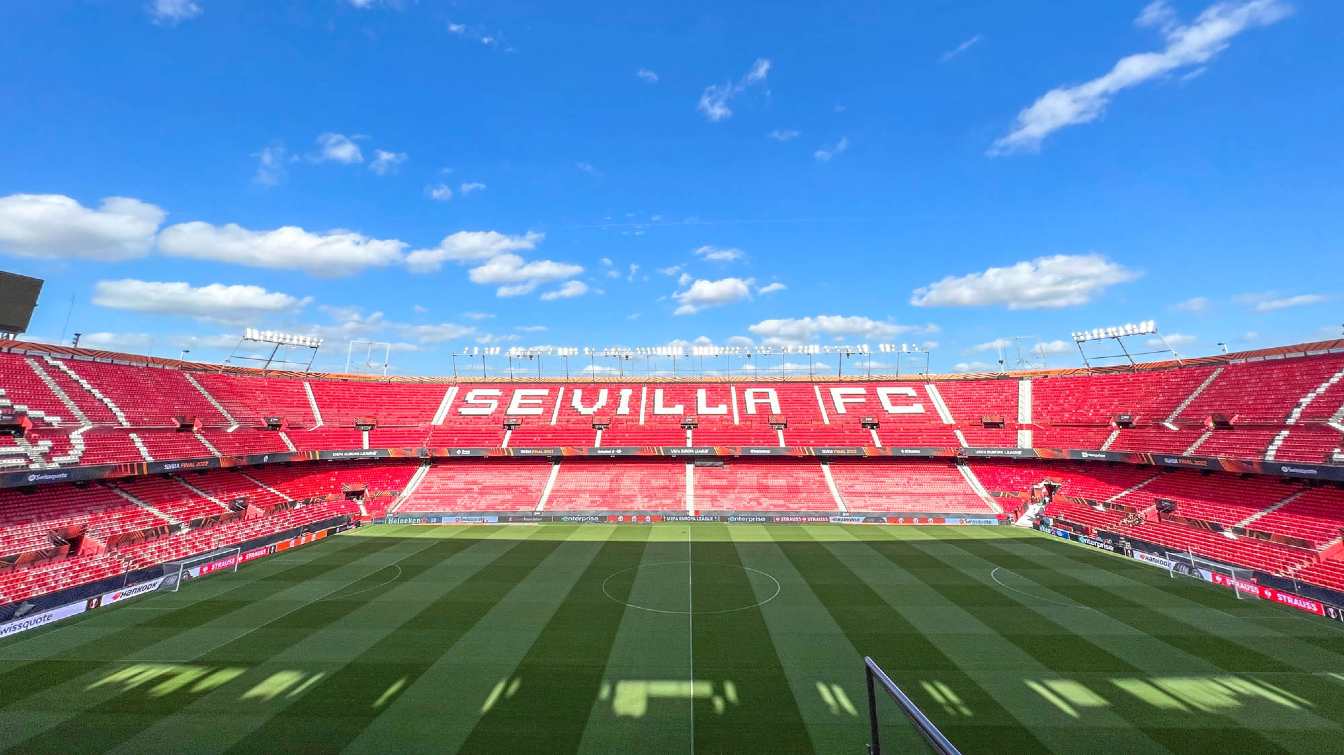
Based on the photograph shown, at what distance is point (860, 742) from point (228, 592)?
2863 cm

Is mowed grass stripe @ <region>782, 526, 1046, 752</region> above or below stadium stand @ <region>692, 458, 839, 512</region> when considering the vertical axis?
below

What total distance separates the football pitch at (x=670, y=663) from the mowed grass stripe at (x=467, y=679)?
9 centimetres

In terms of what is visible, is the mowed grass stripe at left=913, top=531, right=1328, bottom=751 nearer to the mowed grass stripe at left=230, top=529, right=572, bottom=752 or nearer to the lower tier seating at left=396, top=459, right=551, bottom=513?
the mowed grass stripe at left=230, top=529, right=572, bottom=752

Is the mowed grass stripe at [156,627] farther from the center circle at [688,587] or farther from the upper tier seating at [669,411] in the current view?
the center circle at [688,587]

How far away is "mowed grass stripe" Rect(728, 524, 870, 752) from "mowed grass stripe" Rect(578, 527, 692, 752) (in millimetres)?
3388

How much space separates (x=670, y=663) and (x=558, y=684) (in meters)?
3.74

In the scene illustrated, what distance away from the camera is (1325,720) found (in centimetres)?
1484

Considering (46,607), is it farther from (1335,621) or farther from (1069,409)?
(1069,409)

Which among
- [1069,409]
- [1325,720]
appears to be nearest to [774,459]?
[1069,409]

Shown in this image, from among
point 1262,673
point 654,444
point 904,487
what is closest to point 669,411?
point 654,444

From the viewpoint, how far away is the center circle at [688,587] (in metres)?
24.1

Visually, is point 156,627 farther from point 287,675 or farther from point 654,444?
point 654,444

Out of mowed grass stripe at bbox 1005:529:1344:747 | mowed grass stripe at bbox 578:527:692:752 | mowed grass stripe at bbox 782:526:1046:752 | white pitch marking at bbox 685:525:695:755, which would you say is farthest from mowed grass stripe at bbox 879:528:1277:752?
mowed grass stripe at bbox 578:527:692:752

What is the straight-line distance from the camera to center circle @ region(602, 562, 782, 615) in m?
24.1
